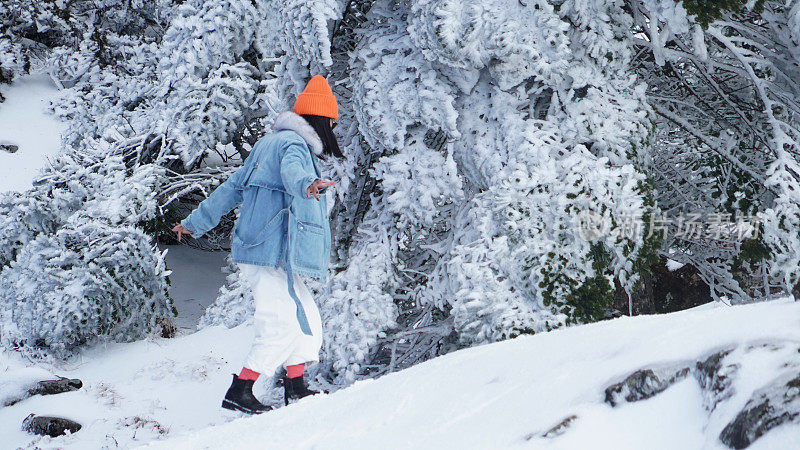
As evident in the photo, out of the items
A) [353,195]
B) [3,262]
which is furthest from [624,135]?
[3,262]

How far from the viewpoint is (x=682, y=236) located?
19.8 feet

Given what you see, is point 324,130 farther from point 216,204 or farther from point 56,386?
point 56,386

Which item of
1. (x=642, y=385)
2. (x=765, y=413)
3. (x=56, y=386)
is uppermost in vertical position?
(x=765, y=413)

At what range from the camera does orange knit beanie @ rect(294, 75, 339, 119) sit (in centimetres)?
412

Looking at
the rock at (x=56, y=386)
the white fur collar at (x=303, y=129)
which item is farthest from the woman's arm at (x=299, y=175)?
the rock at (x=56, y=386)

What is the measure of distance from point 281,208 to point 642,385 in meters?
2.29

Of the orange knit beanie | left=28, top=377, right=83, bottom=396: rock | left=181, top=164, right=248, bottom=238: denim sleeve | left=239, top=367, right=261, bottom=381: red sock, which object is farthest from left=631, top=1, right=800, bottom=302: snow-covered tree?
left=28, top=377, right=83, bottom=396: rock

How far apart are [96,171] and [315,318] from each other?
15.0 feet

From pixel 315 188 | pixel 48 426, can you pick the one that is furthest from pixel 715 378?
pixel 48 426

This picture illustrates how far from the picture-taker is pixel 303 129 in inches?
160

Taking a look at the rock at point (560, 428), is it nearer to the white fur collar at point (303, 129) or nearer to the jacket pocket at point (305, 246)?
the jacket pocket at point (305, 246)

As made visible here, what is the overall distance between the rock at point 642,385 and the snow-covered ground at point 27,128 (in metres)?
11.7

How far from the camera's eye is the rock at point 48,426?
5375 millimetres

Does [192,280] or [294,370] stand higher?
[294,370]
